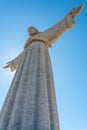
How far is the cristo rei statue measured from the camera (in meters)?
3.04

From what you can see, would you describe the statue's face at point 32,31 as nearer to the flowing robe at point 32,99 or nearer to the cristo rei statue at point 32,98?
the cristo rei statue at point 32,98

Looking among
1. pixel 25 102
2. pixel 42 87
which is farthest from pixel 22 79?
pixel 25 102

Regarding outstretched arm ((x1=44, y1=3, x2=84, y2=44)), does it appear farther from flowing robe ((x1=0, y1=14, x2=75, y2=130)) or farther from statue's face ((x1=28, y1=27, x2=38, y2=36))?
flowing robe ((x1=0, y1=14, x2=75, y2=130))

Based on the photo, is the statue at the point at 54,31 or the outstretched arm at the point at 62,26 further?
the outstretched arm at the point at 62,26

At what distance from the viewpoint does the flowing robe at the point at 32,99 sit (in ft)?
9.96

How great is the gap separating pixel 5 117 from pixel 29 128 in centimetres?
55

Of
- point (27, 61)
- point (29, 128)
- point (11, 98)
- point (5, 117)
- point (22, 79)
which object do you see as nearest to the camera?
point (29, 128)

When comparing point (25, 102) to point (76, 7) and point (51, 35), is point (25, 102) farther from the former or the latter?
point (76, 7)

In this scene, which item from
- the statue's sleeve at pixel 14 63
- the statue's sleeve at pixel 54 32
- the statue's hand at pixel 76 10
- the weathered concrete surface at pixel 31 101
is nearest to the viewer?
the weathered concrete surface at pixel 31 101

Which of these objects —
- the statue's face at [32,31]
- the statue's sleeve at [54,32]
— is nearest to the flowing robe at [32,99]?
the statue's sleeve at [54,32]

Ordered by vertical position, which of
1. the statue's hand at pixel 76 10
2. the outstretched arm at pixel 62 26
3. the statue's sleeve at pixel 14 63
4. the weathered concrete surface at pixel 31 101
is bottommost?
the weathered concrete surface at pixel 31 101

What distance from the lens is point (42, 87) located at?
373cm

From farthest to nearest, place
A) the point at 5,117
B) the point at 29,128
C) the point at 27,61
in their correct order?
1. the point at 27,61
2. the point at 5,117
3. the point at 29,128

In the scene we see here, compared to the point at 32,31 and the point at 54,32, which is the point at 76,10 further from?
the point at 32,31
